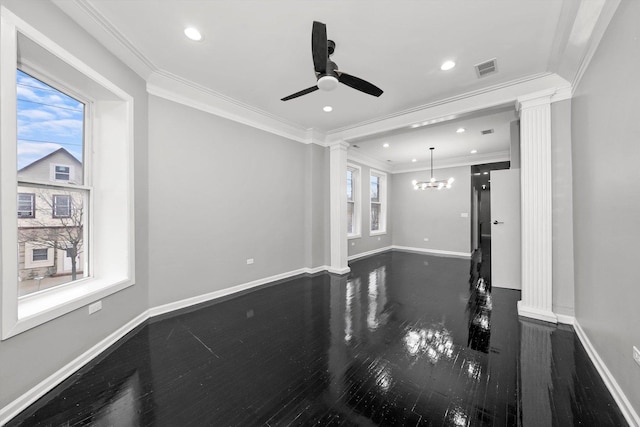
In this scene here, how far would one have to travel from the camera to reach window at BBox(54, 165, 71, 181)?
6.86 feet

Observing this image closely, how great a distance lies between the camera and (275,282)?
4.23 m

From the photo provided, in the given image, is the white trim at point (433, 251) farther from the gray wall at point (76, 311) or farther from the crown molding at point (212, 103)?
the gray wall at point (76, 311)

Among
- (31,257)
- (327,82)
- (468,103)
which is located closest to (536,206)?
(468,103)

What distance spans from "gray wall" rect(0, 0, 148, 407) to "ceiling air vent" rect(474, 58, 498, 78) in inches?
151

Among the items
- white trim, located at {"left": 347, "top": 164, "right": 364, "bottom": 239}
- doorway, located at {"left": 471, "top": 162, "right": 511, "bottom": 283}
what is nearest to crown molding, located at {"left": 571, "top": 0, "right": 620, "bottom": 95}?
doorway, located at {"left": 471, "top": 162, "right": 511, "bottom": 283}

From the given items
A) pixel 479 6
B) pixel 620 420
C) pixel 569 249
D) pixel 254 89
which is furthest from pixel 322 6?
pixel 569 249

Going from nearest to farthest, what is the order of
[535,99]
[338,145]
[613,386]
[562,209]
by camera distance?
1. [613,386]
2. [562,209]
3. [535,99]
4. [338,145]

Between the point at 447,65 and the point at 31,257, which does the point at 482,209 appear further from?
the point at 31,257

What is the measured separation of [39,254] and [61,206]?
0.44m

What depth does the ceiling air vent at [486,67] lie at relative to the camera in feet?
8.46

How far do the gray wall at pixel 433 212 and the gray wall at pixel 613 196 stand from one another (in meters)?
4.67

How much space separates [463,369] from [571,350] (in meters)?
1.19

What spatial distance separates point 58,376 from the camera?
5.72 ft

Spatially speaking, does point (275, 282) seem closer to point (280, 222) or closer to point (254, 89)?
point (280, 222)
